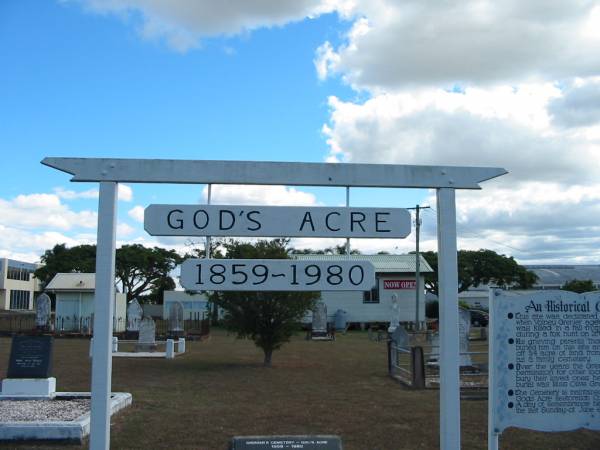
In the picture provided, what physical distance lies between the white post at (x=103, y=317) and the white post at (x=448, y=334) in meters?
2.91

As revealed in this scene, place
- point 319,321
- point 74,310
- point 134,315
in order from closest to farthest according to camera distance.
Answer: point 134,315 < point 74,310 < point 319,321

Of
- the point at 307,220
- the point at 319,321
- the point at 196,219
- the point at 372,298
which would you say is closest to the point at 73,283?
the point at 319,321

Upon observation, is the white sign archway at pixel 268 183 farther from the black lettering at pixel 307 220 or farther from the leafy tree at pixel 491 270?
the leafy tree at pixel 491 270

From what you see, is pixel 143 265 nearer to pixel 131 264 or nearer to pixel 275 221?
pixel 131 264

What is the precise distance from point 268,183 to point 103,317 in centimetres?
183

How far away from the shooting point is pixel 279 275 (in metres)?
5.14

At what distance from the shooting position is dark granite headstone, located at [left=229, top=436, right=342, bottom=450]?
4.81 meters

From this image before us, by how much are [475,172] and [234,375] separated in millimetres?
11298

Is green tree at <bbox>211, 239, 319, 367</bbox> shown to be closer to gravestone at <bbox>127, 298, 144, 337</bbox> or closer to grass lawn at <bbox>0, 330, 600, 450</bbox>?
grass lawn at <bbox>0, 330, 600, 450</bbox>

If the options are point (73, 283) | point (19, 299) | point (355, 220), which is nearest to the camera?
point (355, 220)

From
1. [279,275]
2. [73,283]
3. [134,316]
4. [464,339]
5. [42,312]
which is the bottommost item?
[464,339]

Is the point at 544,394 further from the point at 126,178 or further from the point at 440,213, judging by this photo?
the point at 126,178

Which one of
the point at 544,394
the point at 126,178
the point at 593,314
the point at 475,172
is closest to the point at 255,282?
the point at 126,178

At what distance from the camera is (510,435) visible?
838cm
